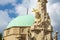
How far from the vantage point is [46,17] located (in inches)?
3150

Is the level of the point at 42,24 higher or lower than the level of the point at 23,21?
lower

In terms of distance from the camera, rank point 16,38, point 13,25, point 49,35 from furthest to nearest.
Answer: point 13,25 < point 16,38 < point 49,35

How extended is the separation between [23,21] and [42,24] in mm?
13748

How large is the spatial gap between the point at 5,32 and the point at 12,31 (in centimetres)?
543

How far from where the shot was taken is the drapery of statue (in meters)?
79.6

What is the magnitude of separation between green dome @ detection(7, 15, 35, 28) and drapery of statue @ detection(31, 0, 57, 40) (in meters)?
10.3

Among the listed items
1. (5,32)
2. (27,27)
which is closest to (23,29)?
(27,27)

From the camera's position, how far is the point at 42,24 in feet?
262

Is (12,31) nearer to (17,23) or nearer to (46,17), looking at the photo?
(17,23)

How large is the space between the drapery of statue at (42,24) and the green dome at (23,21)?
10279mm

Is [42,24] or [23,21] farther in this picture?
[23,21]

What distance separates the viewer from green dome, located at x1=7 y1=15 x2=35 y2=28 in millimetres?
91494

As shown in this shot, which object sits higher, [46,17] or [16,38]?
[46,17]

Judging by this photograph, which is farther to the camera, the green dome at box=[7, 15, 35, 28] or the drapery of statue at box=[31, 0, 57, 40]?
the green dome at box=[7, 15, 35, 28]
